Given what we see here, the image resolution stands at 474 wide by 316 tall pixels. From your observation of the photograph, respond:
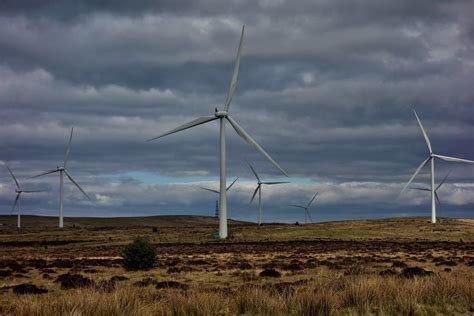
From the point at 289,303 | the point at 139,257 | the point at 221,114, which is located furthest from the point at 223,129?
the point at 289,303

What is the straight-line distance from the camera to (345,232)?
10381 centimetres

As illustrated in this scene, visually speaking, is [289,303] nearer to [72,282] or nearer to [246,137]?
[72,282]

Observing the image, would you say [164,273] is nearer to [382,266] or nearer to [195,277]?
[195,277]

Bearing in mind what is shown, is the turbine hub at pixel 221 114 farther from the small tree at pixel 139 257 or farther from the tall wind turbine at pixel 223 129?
the small tree at pixel 139 257

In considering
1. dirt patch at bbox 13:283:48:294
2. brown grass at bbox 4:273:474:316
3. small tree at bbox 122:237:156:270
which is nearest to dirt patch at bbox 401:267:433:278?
brown grass at bbox 4:273:474:316

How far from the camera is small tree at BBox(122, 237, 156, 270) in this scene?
41.2 metres

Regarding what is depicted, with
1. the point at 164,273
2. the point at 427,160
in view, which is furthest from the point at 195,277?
the point at 427,160

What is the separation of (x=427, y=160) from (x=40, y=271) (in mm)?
102722

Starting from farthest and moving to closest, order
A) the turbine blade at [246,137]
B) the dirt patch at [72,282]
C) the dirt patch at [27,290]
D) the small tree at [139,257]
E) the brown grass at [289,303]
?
the turbine blade at [246,137] → the small tree at [139,257] → the dirt patch at [72,282] → the dirt patch at [27,290] → the brown grass at [289,303]

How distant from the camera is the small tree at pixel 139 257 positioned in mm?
41250

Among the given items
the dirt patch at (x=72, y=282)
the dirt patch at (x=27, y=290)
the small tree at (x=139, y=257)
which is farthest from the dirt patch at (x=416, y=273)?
the small tree at (x=139, y=257)

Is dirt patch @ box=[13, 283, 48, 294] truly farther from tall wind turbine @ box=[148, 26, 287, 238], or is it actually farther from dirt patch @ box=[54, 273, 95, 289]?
tall wind turbine @ box=[148, 26, 287, 238]

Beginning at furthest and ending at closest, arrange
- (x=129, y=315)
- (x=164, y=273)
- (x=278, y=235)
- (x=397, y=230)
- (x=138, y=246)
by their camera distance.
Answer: (x=397, y=230)
(x=278, y=235)
(x=138, y=246)
(x=164, y=273)
(x=129, y=315)

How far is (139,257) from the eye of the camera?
41.3 meters
